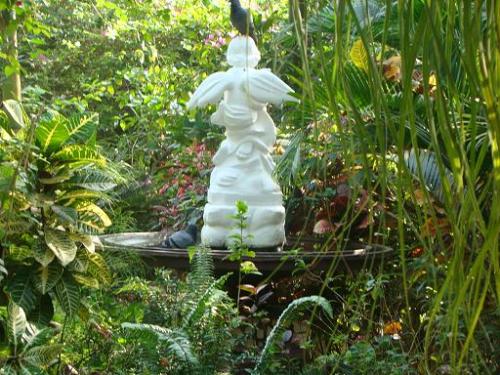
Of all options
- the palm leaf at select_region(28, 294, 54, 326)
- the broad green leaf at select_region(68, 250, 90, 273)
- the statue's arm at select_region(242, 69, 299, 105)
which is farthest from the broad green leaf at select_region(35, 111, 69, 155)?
the statue's arm at select_region(242, 69, 299, 105)

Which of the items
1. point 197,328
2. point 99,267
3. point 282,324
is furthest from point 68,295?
point 282,324

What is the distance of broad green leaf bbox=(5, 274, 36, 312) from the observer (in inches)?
129

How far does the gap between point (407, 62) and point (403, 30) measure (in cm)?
2

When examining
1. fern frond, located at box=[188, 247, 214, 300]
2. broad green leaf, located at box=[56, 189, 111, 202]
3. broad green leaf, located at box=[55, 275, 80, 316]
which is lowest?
broad green leaf, located at box=[55, 275, 80, 316]

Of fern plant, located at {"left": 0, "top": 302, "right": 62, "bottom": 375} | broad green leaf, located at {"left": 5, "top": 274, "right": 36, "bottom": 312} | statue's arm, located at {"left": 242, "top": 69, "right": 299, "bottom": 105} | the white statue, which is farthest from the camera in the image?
the white statue

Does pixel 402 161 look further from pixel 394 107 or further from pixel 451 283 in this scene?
pixel 394 107

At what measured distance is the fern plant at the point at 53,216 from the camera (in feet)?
10.9

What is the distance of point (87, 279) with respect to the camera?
11.5ft

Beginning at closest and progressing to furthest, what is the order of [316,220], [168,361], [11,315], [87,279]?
[168,361] < [11,315] < [87,279] < [316,220]

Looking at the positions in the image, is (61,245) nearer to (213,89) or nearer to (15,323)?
(15,323)

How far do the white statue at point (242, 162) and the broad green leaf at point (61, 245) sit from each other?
105 cm

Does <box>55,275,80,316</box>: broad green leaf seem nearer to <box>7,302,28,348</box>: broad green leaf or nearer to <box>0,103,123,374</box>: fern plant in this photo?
<box>0,103,123,374</box>: fern plant

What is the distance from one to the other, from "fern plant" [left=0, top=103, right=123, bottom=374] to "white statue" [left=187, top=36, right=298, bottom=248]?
3.04ft

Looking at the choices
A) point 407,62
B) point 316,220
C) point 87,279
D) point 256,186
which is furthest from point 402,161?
point 316,220
